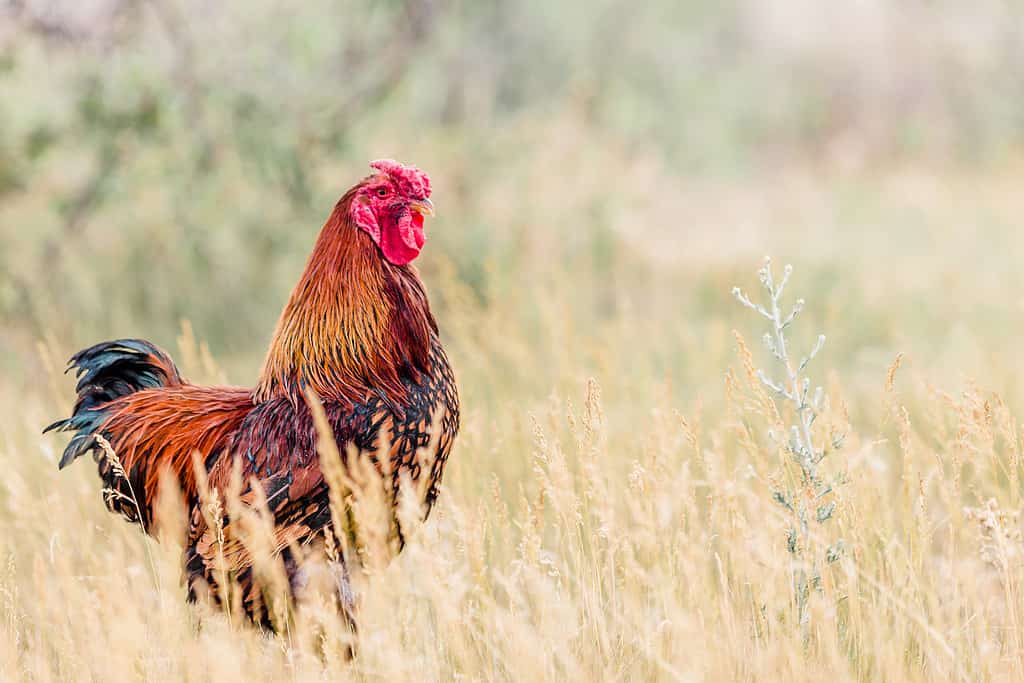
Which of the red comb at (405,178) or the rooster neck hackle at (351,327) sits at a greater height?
the red comb at (405,178)

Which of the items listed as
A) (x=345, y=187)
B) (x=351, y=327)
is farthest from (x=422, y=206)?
(x=345, y=187)

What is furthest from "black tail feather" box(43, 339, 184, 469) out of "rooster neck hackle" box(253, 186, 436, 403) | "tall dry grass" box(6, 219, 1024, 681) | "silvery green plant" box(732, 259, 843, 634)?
"silvery green plant" box(732, 259, 843, 634)

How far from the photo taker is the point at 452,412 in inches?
137

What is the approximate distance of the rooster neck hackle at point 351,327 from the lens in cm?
341

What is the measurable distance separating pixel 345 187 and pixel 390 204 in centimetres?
469

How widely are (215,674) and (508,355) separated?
3.46m

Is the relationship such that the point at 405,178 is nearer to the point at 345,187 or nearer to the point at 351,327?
the point at 351,327

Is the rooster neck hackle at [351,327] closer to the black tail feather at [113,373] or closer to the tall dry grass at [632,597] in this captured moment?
the tall dry grass at [632,597]

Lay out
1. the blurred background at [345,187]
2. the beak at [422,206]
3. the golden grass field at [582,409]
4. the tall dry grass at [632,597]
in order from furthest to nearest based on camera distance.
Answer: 1. the blurred background at [345,187]
2. the beak at [422,206]
3. the golden grass field at [582,409]
4. the tall dry grass at [632,597]

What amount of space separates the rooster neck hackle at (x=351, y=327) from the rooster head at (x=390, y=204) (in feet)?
0.12

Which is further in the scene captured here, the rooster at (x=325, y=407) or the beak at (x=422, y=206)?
the beak at (x=422, y=206)

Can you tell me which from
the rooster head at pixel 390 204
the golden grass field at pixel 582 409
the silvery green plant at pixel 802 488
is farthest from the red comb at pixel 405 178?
the silvery green plant at pixel 802 488

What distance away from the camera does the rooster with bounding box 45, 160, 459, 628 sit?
129 inches

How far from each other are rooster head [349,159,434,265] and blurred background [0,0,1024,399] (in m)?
1.95
